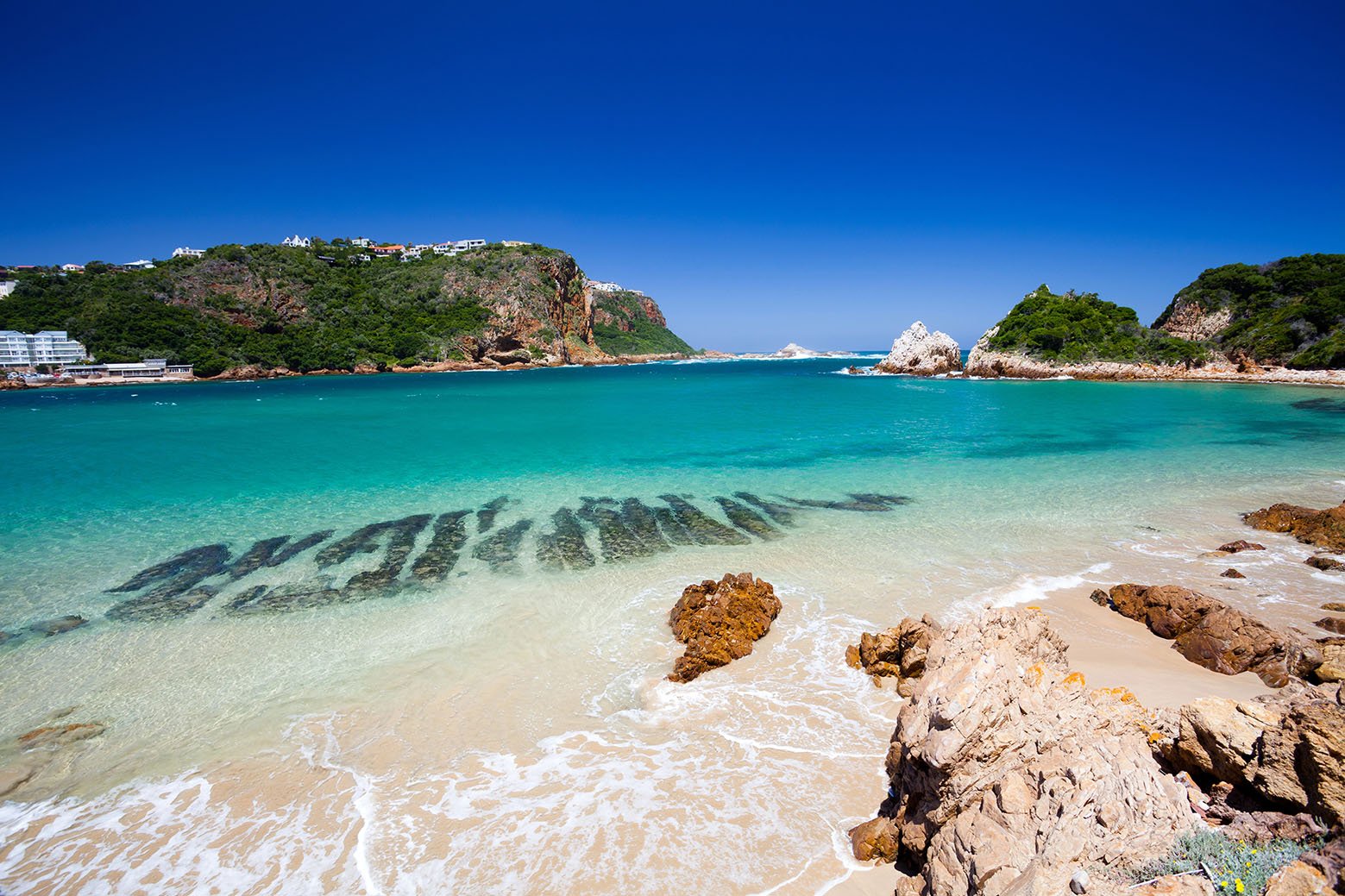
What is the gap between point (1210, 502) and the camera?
45.5 ft

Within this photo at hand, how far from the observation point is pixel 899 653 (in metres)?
6.64

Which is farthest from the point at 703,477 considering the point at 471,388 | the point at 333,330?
the point at 333,330

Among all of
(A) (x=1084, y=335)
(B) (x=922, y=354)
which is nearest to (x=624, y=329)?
(B) (x=922, y=354)

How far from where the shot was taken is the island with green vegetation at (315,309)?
78.9 meters

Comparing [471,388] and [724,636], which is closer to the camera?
[724,636]

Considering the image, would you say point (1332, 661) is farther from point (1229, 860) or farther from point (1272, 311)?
point (1272, 311)

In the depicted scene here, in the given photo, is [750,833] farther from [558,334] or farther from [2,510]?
[558,334]

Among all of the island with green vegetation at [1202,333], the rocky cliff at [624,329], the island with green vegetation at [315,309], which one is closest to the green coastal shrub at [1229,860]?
the island with green vegetation at [1202,333]

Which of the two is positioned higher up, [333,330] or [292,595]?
[333,330]

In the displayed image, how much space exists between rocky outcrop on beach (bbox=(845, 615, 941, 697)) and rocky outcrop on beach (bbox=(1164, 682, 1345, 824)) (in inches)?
108

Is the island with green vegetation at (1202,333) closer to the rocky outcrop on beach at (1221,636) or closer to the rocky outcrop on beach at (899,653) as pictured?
the rocky outcrop on beach at (1221,636)

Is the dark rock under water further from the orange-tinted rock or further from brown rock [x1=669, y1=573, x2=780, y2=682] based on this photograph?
the orange-tinted rock

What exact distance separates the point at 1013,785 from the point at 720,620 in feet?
14.1

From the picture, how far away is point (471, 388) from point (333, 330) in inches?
1732
